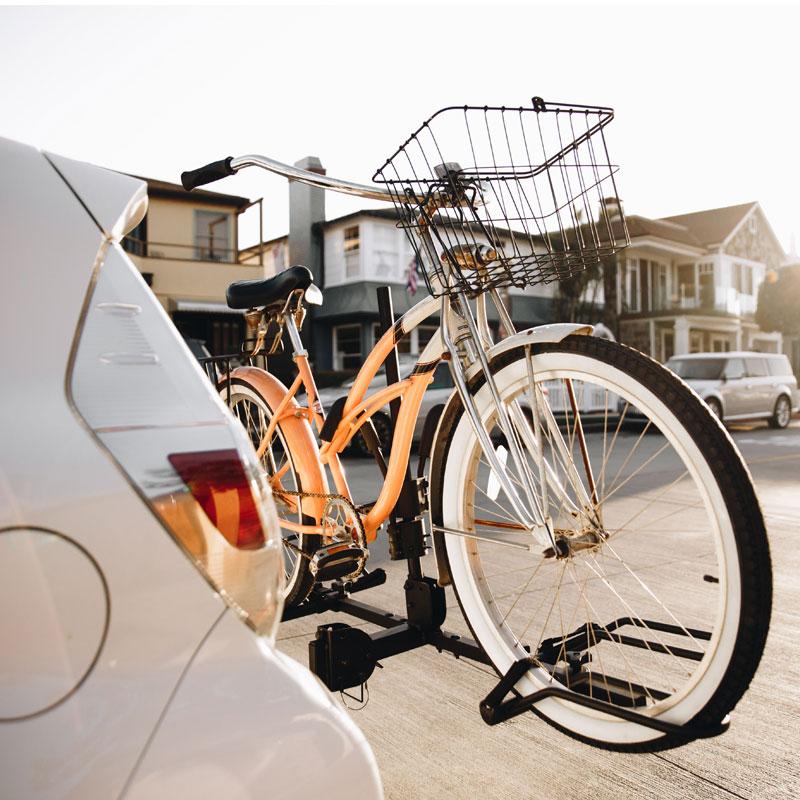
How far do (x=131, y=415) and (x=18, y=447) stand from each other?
0.14 meters

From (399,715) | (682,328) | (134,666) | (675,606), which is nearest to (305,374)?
(399,715)

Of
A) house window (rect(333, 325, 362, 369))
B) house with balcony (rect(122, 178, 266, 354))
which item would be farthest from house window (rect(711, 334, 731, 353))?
house with balcony (rect(122, 178, 266, 354))

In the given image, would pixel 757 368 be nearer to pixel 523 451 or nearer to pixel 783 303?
pixel 783 303

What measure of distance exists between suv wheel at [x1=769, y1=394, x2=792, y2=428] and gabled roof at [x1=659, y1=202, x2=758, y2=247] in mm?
17525

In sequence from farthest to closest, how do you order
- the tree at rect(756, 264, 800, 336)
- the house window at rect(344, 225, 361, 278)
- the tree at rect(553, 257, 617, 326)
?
the tree at rect(756, 264, 800, 336) → the tree at rect(553, 257, 617, 326) → the house window at rect(344, 225, 361, 278)

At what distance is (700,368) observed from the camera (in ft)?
54.7

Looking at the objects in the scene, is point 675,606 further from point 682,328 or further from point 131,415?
point 682,328

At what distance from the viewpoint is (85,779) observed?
84 centimetres

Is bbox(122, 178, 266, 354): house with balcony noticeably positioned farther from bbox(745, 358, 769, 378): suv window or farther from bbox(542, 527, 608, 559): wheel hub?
bbox(542, 527, 608, 559): wheel hub

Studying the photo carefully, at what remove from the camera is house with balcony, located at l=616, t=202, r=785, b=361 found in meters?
29.6

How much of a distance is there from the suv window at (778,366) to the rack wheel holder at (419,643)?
17.3m

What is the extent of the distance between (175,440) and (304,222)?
2405 cm

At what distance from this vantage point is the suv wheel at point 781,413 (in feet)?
57.5

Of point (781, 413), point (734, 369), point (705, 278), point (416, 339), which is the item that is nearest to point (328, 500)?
point (734, 369)
